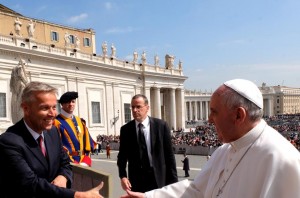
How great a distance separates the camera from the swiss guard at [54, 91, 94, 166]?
5188mm

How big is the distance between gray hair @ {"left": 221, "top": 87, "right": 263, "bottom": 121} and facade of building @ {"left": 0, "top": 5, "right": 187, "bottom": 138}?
26974mm

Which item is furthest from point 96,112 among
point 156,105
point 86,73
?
point 156,105

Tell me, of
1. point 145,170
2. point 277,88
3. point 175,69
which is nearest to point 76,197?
point 145,170

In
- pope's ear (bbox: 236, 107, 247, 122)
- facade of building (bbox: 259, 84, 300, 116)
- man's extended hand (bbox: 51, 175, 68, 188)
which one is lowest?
facade of building (bbox: 259, 84, 300, 116)

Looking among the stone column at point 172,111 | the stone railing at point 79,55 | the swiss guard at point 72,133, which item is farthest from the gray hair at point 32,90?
the stone column at point 172,111

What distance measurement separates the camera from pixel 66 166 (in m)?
3.40

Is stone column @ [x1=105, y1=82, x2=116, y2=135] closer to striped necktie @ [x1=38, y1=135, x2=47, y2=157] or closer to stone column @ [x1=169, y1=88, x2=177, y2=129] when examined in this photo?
stone column @ [x1=169, y1=88, x2=177, y2=129]

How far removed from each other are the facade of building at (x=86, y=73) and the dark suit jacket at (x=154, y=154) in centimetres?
2399

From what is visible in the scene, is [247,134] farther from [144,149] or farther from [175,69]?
[175,69]

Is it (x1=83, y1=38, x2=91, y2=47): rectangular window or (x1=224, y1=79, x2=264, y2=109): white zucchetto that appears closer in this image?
(x1=224, y1=79, x2=264, y2=109): white zucchetto

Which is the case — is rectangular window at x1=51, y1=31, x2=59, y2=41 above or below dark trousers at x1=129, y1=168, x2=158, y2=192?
above

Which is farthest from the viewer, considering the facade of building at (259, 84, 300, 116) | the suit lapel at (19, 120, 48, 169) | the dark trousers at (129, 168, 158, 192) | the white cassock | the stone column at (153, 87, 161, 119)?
the facade of building at (259, 84, 300, 116)

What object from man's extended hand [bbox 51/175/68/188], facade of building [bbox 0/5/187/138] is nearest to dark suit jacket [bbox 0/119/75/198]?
man's extended hand [bbox 51/175/68/188]

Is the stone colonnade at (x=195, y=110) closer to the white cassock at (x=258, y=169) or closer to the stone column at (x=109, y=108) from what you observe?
the stone column at (x=109, y=108)
